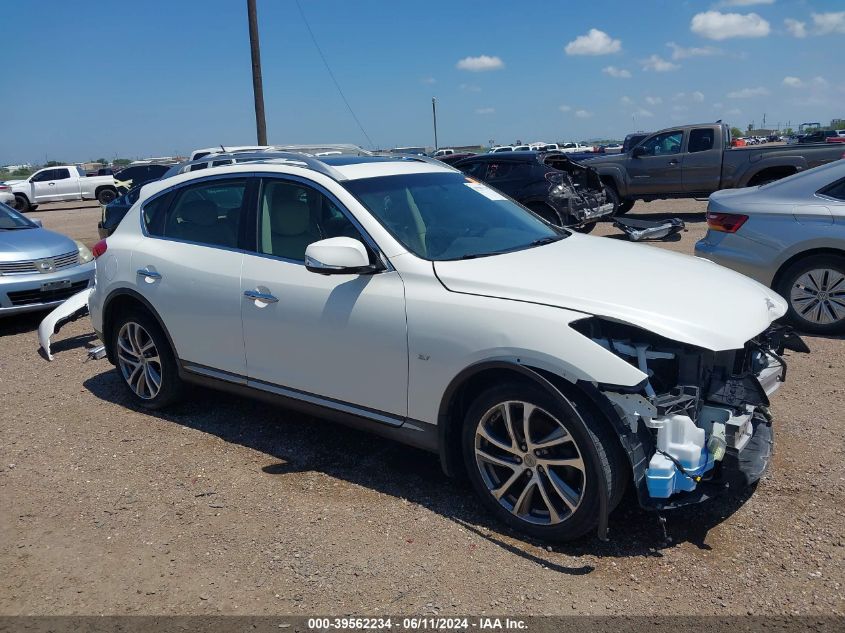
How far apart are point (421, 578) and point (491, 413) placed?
0.81 metres

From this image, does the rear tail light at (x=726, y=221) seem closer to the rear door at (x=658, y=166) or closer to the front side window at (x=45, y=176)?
the rear door at (x=658, y=166)

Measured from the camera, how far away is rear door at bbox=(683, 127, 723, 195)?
49.3ft

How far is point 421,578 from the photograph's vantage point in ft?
10.2

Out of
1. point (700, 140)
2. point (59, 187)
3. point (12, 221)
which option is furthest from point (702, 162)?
point (59, 187)

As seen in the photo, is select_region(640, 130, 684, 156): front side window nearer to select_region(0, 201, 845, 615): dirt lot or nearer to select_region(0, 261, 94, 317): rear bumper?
select_region(0, 201, 845, 615): dirt lot

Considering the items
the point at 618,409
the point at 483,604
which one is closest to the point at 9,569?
the point at 483,604

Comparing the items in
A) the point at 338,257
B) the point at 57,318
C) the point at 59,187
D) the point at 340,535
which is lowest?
the point at 340,535

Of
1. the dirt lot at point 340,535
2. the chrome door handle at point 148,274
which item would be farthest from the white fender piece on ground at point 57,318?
the chrome door handle at point 148,274

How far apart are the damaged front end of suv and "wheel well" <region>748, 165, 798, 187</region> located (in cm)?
1209

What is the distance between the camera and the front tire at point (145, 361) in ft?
16.3

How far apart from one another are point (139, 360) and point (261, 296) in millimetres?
1565

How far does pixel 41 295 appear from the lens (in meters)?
7.97

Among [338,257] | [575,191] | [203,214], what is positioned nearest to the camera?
[338,257]

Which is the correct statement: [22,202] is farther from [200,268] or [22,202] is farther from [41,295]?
[200,268]
